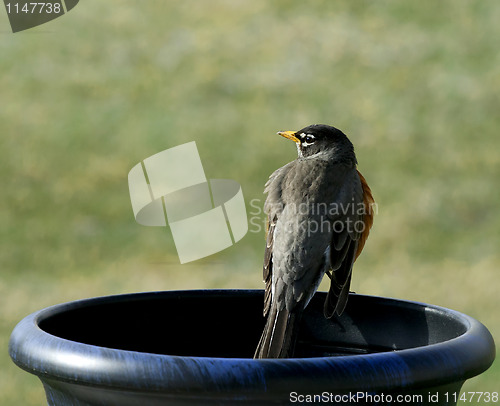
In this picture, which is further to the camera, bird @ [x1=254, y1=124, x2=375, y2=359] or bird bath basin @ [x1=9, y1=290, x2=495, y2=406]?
bird @ [x1=254, y1=124, x2=375, y2=359]

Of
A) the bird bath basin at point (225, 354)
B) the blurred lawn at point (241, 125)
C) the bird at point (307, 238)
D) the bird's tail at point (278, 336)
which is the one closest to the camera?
the bird bath basin at point (225, 354)

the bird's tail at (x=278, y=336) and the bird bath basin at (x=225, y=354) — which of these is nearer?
the bird bath basin at (x=225, y=354)

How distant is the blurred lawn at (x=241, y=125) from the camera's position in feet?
26.3

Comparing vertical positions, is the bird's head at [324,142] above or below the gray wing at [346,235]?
above

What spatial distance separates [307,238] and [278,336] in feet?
1.65

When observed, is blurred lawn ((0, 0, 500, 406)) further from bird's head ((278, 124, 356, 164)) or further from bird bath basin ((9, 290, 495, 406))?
bird bath basin ((9, 290, 495, 406))

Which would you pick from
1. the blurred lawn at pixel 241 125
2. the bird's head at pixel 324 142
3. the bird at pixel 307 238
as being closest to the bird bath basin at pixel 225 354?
the bird at pixel 307 238

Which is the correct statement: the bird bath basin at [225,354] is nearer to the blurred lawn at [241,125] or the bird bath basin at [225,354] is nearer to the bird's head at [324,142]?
the bird's head at [324,142]

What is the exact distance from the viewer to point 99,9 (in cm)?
1357

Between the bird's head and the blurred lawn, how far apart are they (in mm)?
2813

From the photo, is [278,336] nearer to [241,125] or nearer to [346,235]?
[346,235]

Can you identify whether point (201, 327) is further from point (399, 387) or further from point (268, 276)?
point (399, 387)

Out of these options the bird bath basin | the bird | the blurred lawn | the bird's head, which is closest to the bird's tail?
the bird

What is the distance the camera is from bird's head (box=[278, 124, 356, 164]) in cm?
339
